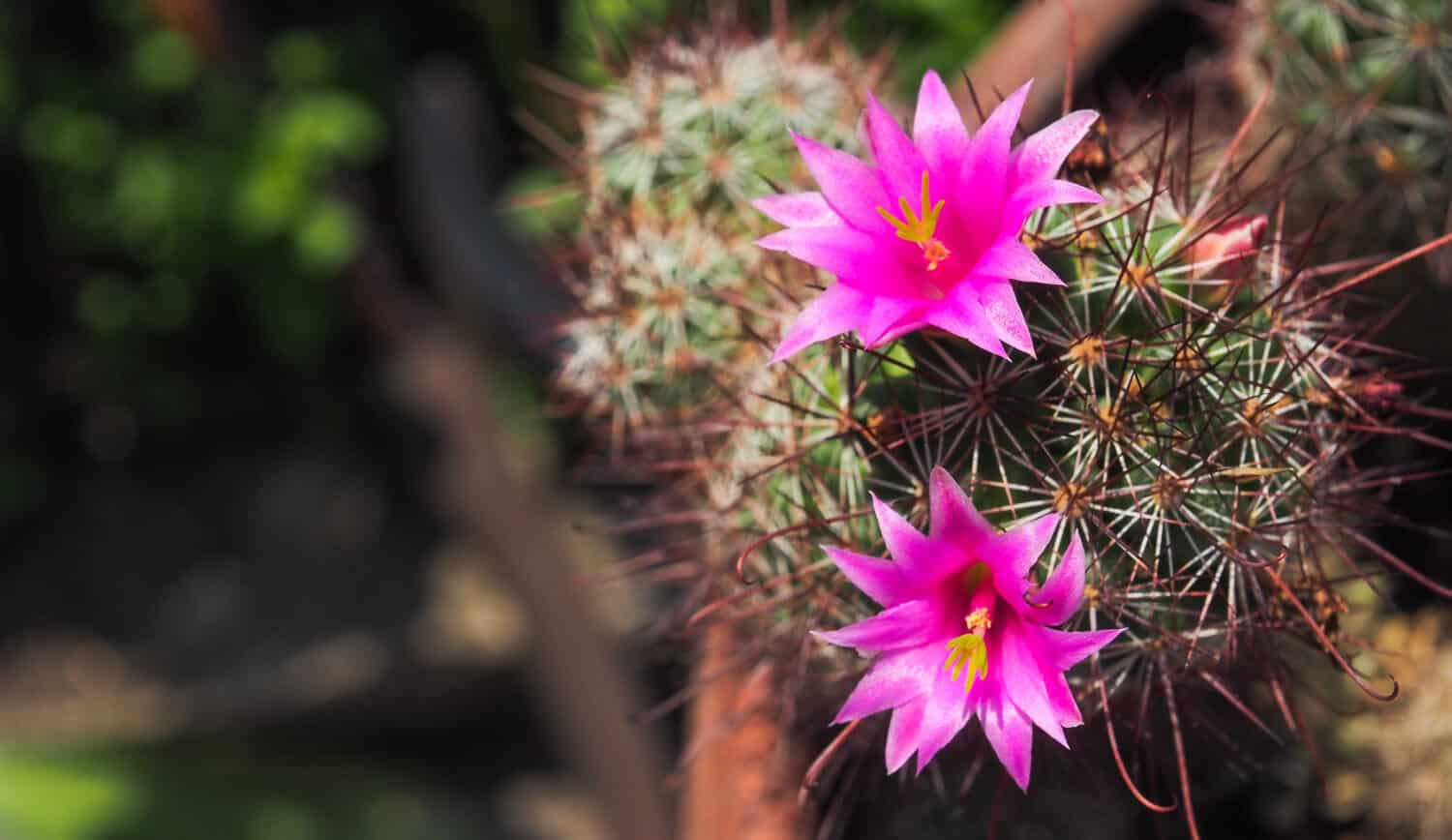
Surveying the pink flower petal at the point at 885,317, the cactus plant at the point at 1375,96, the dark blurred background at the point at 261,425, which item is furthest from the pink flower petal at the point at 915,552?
the dark blurred background at the point at 261,425

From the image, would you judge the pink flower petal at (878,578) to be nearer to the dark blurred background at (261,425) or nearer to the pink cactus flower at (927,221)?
the pink cactus flower at (927,221)

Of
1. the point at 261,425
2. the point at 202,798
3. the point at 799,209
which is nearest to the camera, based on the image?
the point at 799,209

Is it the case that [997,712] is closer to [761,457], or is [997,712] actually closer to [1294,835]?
[761,457]

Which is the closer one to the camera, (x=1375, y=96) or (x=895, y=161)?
(x=895, y=161)

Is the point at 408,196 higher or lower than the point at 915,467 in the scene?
higher

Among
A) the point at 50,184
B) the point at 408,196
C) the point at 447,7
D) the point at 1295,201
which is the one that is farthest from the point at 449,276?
the point at 1295,201

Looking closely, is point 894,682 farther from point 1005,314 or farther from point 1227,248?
point 1227,248

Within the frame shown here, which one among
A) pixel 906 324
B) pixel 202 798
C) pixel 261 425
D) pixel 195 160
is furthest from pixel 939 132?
pixel 261 425
